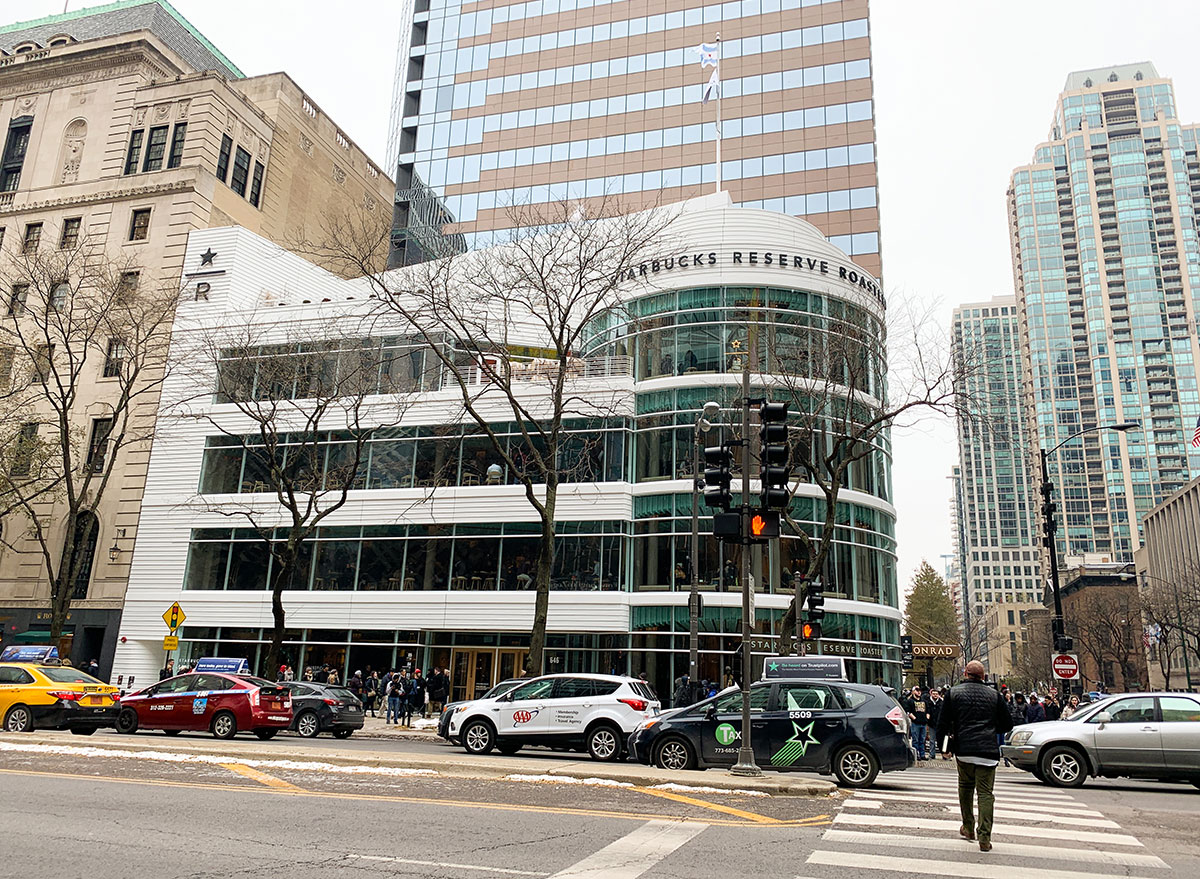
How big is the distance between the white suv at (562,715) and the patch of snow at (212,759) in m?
4.47

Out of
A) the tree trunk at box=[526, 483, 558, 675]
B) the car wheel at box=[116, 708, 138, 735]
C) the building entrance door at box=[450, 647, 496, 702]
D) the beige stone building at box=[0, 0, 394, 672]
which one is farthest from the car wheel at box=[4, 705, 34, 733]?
the beige stone building at box=[0, 0, 394, 672]

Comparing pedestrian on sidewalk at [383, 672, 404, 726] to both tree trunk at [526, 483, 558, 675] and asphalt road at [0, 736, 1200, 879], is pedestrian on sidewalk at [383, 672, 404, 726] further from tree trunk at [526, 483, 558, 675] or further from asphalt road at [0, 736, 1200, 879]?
asphalt road at [0, 736, 1200, 879]

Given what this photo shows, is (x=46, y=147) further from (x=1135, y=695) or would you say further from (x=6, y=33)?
(x=1135, y=695)

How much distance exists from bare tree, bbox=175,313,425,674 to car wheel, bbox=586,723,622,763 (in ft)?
64.0

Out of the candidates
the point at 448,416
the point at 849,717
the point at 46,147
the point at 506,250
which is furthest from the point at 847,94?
the point at 849,717

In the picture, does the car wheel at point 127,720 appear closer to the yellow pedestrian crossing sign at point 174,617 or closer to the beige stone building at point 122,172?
the yellow pedestrian crossing sign at point 174,617

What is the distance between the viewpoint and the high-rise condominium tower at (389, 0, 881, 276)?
53.2m

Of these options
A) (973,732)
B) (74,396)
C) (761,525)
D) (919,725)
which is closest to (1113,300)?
(919,725)

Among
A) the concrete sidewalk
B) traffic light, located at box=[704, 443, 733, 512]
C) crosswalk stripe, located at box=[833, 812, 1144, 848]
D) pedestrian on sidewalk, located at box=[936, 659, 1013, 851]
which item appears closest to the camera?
pedestrian on sidewalk, located at box=[936, 659, 1013, 851]

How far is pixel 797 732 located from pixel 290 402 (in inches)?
1036

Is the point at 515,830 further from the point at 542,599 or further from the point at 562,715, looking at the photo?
the point at 542,599

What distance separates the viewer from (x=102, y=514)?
37500 mm

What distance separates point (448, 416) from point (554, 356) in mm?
4855

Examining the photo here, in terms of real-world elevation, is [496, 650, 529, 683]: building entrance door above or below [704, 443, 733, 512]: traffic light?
below
